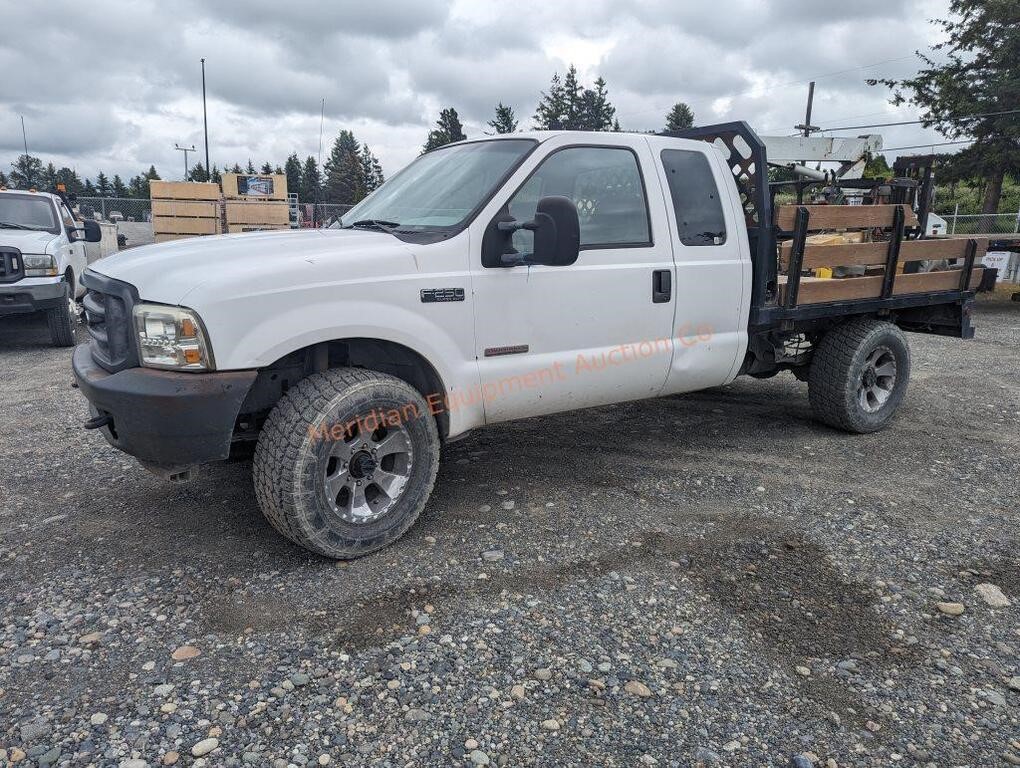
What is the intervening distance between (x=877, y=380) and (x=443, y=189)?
3.72m

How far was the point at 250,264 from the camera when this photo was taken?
3039 millimetres

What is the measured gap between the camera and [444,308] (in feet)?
11.1

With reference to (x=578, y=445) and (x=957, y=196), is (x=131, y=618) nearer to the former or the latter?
(x=578, y=445)

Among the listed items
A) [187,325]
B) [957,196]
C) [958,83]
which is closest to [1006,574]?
[187,325]

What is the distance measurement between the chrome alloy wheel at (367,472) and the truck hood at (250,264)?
27.0 inches

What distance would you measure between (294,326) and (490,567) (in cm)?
137

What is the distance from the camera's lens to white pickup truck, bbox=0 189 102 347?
26.6ft

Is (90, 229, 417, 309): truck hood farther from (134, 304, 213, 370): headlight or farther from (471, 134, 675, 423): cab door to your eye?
(471, 134, 675, 423): cab door

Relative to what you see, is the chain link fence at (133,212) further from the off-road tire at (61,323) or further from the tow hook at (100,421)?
the tow hook at (100,421)

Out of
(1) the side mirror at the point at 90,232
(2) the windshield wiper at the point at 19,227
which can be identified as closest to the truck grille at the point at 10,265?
(2) the windshield wiper at the point at 19,227

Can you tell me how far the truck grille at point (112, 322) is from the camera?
3000mm

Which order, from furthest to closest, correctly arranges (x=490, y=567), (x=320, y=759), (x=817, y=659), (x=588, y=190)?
(x=588, y=190) < (x=490, y=567) < (x=817, y=659) < (x=320, y=759)

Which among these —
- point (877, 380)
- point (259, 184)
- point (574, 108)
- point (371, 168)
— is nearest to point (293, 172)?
point (371, 168)

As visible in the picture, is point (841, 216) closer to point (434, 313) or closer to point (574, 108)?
point (434, 313)
